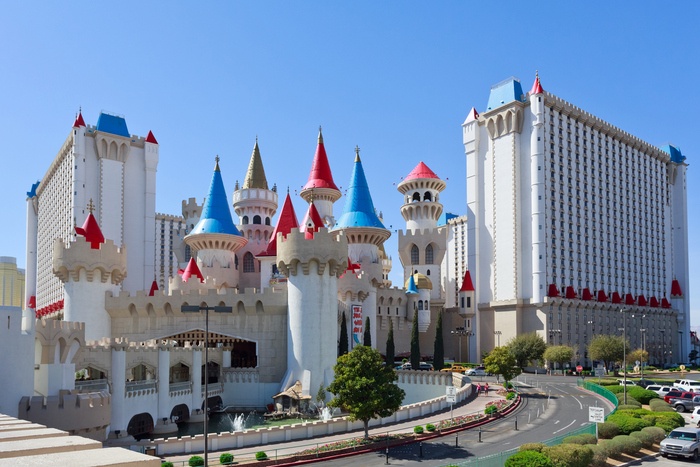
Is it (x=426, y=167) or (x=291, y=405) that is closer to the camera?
(x=291, y=405)

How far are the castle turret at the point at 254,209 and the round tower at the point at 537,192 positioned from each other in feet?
117

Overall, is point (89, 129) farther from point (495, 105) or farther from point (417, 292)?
point (495, 105)

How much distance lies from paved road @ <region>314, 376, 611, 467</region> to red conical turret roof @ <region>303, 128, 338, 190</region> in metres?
39.5

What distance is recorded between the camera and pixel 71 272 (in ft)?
177

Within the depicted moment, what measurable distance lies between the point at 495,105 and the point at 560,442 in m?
75.0

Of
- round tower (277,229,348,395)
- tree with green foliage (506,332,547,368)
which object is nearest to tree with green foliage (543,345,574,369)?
tree with green foliage (506,332,547,368)

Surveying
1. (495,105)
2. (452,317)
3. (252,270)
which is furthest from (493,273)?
(252,270)

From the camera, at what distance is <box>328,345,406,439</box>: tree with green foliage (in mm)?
36000

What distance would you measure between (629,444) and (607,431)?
2779 mm

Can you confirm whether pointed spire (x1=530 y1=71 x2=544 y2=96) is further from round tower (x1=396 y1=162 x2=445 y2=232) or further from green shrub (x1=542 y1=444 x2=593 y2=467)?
green shrub (x1=542 y1=444 x2=593 y2=467)

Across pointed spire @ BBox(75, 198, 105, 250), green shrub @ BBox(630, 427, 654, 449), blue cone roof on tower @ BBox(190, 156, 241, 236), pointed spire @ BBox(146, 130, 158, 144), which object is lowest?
green shrub @ BBox(630, 427, 654, 449)

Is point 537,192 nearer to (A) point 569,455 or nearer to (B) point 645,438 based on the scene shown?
(B) point 645,438

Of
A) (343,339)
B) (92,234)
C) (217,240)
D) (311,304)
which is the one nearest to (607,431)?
(311,304)

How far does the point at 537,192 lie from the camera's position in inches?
3531
